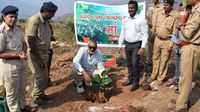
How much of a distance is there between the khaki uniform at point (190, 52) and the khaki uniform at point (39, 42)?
97.9 inches

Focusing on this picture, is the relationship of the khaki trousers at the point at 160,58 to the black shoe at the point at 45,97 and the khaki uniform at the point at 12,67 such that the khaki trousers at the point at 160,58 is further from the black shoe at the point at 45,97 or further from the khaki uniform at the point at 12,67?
the khaki uniform at the point at 12,67

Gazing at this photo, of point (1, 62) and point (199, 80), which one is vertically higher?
point (1, 62)

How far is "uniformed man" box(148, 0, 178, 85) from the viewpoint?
715 cm

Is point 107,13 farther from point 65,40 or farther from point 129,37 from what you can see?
point 65,40

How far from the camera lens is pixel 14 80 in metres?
5.84

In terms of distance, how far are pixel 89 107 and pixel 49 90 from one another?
53.1 inches

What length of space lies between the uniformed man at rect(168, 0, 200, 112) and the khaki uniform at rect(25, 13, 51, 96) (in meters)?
2.44

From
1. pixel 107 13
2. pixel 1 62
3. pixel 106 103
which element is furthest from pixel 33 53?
pixel 107 13

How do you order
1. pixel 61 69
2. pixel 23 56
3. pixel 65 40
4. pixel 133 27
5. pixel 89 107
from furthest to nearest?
1. pixel 65 40
2. pixel 61 69
3. pixel 133 27
4. pixel 89 107
5. pixel 23 56

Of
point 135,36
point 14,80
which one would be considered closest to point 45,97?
point 14,80

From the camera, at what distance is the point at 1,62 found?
5812mm

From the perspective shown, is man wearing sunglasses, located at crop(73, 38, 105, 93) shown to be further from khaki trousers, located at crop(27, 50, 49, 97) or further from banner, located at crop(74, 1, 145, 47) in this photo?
banner, located at crop(74, 1, 145, 47)

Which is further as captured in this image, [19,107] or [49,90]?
[49,90]

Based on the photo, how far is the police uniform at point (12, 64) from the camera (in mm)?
5645
